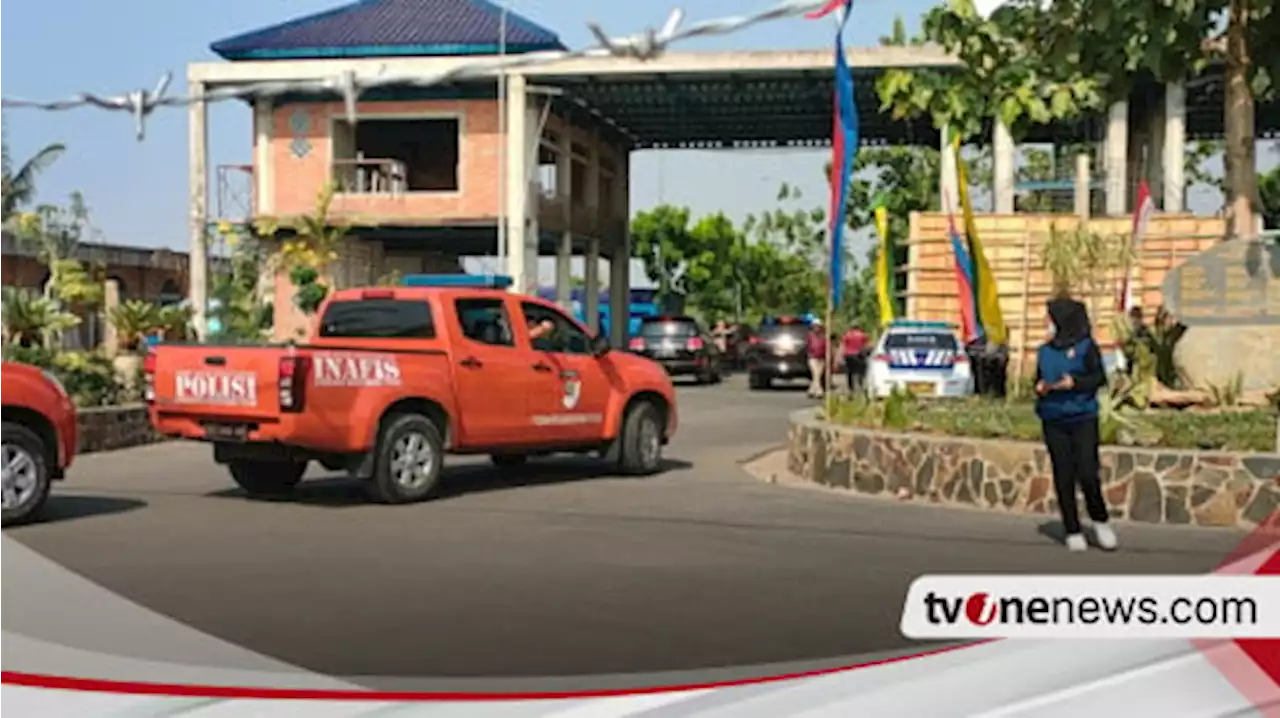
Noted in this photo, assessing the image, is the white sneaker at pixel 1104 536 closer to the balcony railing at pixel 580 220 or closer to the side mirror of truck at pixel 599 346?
the side mirror of truck at pixel 599 346

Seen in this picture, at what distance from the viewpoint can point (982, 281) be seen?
8.65 m

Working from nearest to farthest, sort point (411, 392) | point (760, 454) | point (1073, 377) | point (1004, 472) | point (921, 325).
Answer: point (1073, 377), point (1004, 472), point (411, 392), point (760, 454), point (921, 325)

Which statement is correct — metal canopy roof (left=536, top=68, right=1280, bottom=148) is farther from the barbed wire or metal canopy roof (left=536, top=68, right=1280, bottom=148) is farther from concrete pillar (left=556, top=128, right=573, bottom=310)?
concrete pillar (left=556, top=128, right=573, bottom=310)

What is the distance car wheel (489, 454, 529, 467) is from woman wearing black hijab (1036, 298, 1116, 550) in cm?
480

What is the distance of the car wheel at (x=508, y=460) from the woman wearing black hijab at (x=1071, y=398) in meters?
4.80

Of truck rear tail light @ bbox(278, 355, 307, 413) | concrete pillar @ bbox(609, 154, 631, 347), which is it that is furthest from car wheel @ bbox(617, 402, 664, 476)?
concrete pillar @ bbox(609, 154, 631, 347)

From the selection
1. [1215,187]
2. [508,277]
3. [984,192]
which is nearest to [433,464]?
[508,277]

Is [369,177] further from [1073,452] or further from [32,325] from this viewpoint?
[32,325]

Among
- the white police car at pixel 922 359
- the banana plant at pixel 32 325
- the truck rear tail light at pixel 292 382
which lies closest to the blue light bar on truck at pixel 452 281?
the truck rear tail light at pixel 292 382

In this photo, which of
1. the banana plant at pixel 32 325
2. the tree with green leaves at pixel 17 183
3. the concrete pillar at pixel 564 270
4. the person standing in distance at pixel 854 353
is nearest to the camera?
the tree with green leaves at pixel 17 183

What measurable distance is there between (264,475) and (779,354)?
17.5 metres

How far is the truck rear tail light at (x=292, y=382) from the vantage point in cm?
814

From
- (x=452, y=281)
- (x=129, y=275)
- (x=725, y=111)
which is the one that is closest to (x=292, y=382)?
(x=452, y=281)

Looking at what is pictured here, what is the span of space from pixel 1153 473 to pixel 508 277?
153 inches
